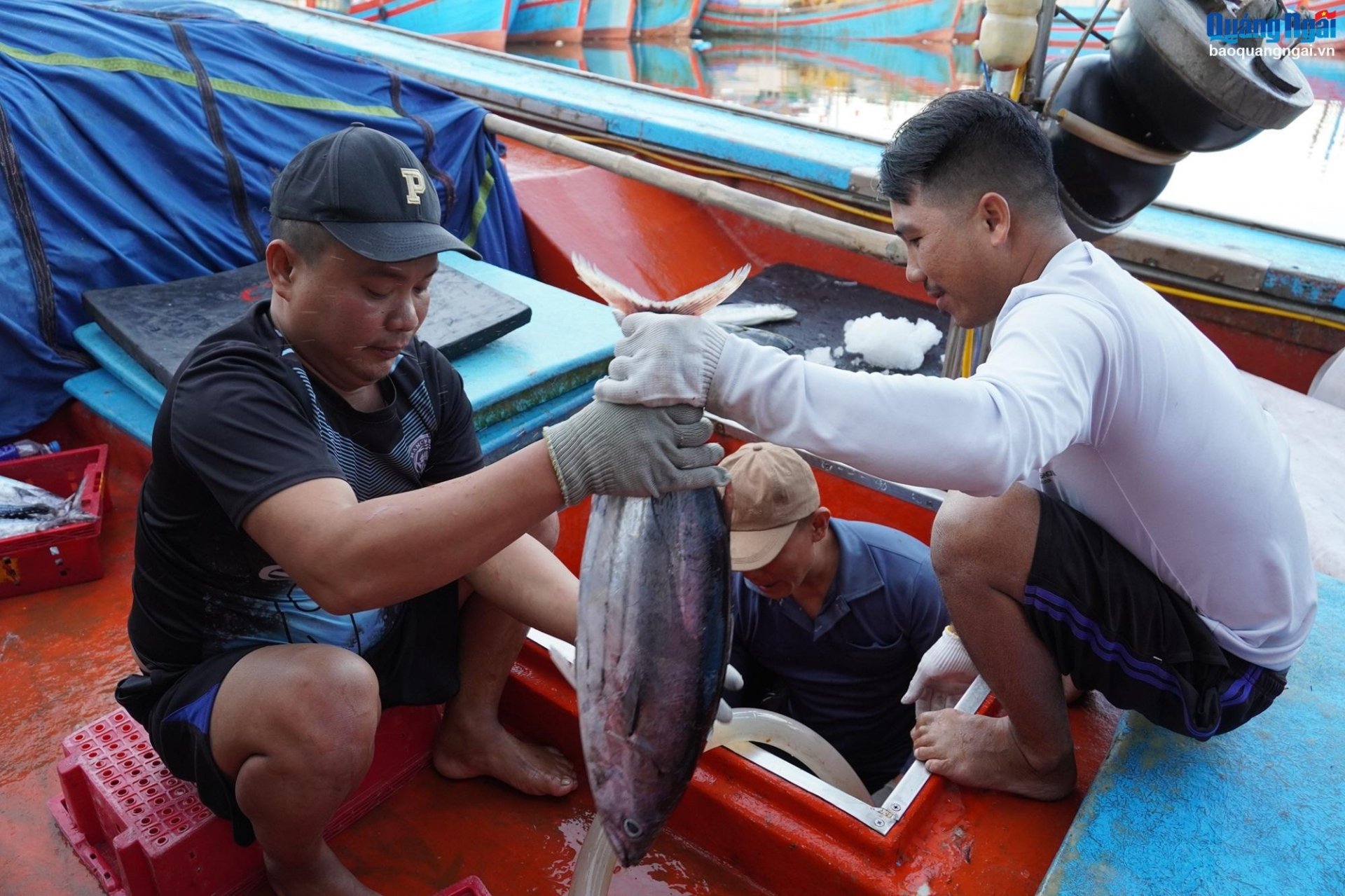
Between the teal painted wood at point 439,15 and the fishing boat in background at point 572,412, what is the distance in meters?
15.8

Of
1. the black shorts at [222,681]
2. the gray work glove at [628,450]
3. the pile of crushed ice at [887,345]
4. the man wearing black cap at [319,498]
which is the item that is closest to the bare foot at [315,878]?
the man wearing black cap at [319,498]

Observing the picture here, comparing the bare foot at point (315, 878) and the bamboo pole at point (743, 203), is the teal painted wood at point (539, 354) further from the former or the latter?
the bare foot at point (315, 878)

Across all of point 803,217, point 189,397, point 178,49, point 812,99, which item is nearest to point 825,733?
point 803,217

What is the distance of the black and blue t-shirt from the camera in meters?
1.69

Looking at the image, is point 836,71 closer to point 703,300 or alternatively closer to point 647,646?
point 703,300

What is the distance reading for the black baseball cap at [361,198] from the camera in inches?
70.0

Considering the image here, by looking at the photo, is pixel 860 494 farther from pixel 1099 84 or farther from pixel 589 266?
pixel 589 266

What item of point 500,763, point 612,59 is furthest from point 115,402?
point 612,59

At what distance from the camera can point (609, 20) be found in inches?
1033

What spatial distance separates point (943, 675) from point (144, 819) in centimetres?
191

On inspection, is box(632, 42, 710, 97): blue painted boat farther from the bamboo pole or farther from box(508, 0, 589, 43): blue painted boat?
the bamboo pole

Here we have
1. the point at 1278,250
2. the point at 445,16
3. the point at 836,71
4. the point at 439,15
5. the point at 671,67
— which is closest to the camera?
the point at 1278,250

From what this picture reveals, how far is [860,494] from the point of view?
3654 millimetres

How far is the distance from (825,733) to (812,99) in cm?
1752
